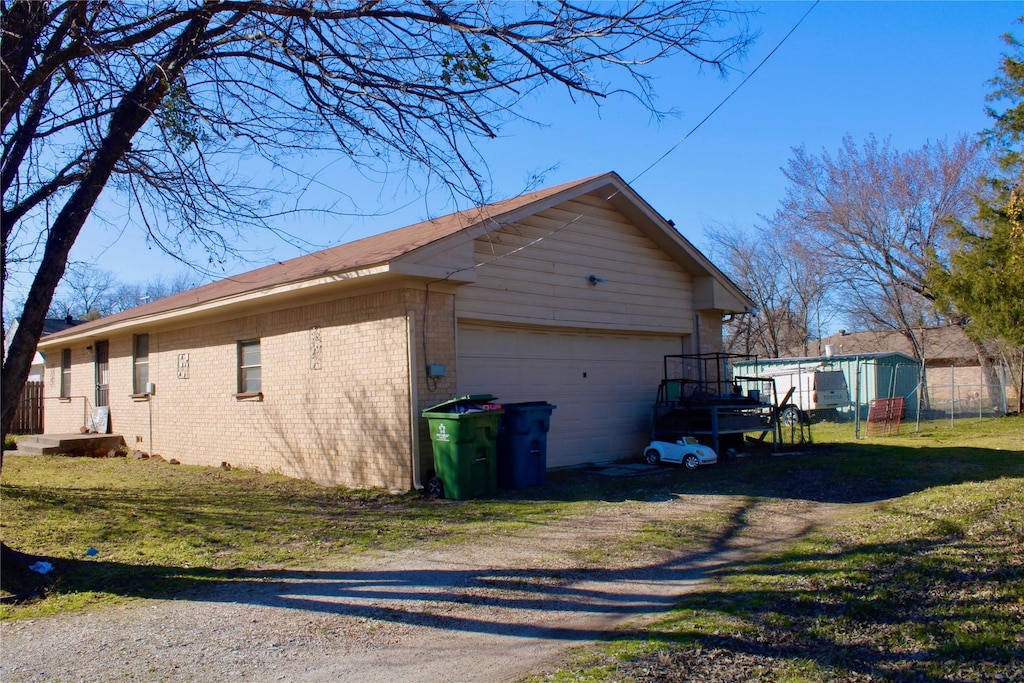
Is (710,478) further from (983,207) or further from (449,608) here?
(983,207)

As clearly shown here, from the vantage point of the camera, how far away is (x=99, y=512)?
9.34 m

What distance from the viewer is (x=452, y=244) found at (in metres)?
10.8

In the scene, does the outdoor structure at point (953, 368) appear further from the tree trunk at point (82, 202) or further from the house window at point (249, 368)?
the tree trunk at point (82, 202)

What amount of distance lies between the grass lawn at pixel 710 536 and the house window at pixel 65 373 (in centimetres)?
757

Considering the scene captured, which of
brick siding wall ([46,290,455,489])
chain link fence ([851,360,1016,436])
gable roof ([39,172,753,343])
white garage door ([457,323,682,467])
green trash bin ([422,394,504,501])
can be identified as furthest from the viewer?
chain link fence ([851,360,1016,436])

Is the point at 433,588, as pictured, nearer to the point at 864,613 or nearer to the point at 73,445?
the point at 864,613

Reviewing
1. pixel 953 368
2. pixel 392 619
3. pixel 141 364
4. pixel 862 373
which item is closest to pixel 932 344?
pixel 953 368

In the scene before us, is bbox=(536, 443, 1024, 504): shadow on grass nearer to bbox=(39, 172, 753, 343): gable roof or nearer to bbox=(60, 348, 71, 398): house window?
bbox=(39, 172, 753, 343): gable roof

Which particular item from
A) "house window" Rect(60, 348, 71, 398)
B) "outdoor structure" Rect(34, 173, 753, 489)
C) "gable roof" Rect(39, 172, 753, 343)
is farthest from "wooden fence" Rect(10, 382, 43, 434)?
"outdoor structure" Rect(34, 173, 753, 489)

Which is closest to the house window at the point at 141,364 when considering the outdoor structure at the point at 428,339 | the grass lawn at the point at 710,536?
the outdoor structure at the point at 428,339

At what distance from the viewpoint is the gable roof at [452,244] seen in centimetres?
1048

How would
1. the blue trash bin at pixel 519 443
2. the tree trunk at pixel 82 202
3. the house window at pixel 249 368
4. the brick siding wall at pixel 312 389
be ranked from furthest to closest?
1. the house window at pixel 249 368
2. the brick siding wall at pixel 312 389
3. the blue trash bin at pixel 519 443
4. the tree trunk at pixel 82 202

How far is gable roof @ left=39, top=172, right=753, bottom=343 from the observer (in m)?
10.5

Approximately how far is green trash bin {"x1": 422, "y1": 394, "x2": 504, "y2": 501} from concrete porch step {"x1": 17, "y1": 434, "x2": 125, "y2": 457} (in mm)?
10527
